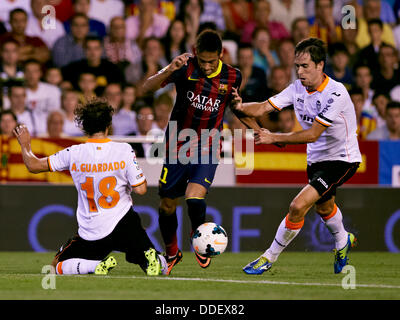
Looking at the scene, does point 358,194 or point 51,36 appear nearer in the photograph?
point 358,194

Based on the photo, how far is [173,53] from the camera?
14070 millimetres

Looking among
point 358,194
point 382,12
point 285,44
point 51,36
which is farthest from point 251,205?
point 382,12

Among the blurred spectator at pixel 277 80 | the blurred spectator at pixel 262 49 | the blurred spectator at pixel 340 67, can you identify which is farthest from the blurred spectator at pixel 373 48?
the blurred spectator at pixel 277 80

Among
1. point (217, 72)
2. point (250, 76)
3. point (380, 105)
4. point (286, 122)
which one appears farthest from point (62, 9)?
point (217, 72)

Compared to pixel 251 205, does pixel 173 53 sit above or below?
above

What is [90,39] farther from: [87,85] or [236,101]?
[236,101]

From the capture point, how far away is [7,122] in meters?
12.1

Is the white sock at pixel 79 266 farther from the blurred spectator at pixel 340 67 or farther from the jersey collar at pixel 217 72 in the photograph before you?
the blurred spectator at pixel 340 67

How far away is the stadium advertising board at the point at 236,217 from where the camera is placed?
11.4m

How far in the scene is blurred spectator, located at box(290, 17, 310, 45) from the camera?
14.7 metres

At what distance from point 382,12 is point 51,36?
6.02 m

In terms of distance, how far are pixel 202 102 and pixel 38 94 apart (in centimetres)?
525

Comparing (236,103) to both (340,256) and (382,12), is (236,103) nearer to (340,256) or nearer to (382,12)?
(340,256)
